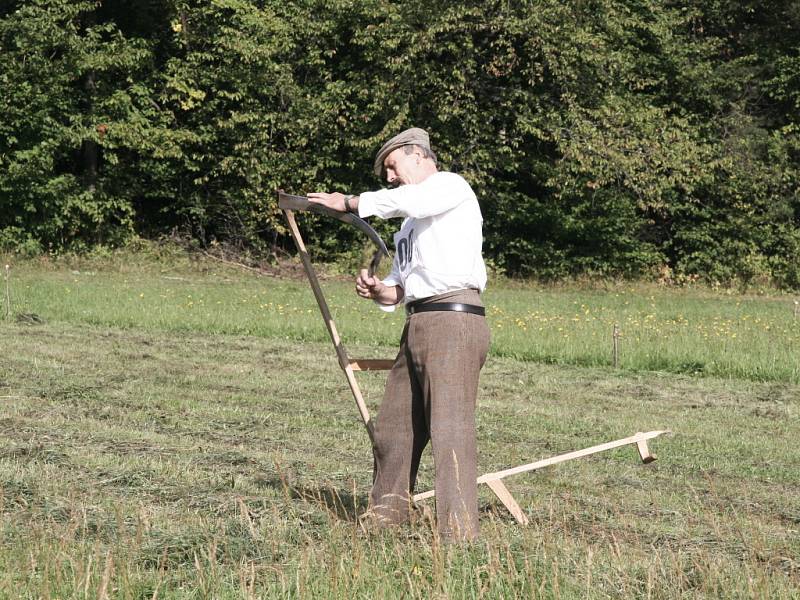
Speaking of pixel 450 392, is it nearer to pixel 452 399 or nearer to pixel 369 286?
pixel 452 399

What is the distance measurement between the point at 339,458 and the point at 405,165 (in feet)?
9.05

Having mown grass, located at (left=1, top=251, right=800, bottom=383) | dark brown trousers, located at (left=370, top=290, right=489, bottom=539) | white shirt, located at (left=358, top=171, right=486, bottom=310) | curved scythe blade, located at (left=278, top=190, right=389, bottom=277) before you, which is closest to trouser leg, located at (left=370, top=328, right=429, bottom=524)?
dark brown trousers, located at (left=370, top=290, right=489, bottom=539)

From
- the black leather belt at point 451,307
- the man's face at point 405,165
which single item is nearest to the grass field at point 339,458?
the black leather belt at point 451,307

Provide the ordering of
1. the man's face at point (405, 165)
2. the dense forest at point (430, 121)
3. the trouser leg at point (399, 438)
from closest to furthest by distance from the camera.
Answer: the man's face at point (405, 165) < the trouser leg at point (399, 438) < the dense forest at point (430, 121)

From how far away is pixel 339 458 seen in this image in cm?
723

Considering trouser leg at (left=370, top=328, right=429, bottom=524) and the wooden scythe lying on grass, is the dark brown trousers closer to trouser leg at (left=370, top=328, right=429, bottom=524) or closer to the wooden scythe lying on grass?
trouser leg at (left=370, top=328, right=429, bottom=524)

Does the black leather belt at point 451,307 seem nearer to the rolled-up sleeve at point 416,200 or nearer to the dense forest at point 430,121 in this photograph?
the rolled-up sleeve at point 416,200

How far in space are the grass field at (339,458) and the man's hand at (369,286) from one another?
0.88 m

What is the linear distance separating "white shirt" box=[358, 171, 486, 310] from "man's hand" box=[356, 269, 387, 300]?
0.27 m

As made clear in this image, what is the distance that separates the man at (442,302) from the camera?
4730 millimetres

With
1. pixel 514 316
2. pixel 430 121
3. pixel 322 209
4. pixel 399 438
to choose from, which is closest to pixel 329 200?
pixel 322 209

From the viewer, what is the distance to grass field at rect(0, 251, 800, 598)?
4.15 m

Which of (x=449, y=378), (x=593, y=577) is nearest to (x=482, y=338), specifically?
(x=449, y=378)

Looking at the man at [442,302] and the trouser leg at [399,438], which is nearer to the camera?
the man at [442,302]
